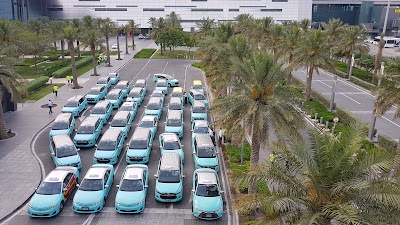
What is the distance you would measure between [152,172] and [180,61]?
4249 centimetres

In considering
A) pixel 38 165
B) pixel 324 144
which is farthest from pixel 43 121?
pixel 324 144

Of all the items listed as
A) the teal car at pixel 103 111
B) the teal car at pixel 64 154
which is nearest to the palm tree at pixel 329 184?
the teal car at pixel 64 154

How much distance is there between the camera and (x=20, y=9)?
96188 mm

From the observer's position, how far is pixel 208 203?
51.9ft

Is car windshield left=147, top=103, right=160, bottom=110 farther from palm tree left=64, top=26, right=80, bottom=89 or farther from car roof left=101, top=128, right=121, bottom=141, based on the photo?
palm tree left=64, top=26, right=80, bottom=89

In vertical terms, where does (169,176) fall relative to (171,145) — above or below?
below

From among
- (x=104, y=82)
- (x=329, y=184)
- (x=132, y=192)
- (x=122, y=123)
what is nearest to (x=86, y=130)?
(x=122, y=123)

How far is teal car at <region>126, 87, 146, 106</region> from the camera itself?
104 ft

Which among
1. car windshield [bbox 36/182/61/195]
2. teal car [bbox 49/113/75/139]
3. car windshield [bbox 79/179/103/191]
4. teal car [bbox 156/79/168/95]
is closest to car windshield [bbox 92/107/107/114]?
teal car [bbox 49/113/75/139]

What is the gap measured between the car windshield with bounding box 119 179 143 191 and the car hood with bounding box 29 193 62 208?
2.89 m

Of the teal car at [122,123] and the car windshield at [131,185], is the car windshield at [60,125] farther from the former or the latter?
the car windshield at [131,185]

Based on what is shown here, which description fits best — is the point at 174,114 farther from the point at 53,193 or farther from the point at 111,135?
the point at 53,193

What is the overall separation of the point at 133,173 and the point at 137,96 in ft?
53.2

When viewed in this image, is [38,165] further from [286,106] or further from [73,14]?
[73,14]
